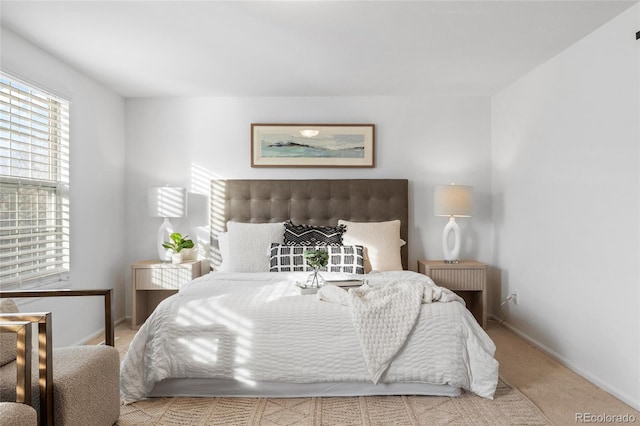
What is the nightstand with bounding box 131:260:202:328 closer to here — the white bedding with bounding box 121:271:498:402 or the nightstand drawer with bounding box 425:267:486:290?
the white bedding with bounding box 121:271:498:402

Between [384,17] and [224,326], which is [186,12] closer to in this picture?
[384,17]

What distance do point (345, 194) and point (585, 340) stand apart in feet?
8.55

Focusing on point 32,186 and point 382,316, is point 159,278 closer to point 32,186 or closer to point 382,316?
point 32,186

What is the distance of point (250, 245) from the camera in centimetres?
441

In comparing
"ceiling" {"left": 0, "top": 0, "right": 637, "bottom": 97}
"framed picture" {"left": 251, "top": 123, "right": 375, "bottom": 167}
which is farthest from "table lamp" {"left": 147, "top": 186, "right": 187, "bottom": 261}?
"ceiling" {"left": 0, "top": 0, "right": 637, "bottom": 97}

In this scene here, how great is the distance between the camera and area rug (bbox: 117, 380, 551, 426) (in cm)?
263

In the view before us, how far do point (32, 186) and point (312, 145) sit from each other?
2.71 m

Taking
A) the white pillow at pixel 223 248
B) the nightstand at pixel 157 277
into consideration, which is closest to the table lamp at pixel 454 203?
the white pillow at pixel 223 248

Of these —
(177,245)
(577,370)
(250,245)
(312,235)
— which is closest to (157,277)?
(177,245)

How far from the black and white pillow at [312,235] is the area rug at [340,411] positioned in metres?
1.74

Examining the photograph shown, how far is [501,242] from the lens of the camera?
494 cm

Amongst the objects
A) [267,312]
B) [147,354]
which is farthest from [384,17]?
[147,354]

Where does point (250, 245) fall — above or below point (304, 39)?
below

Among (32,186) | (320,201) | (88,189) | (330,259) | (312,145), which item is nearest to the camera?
(32,186)
